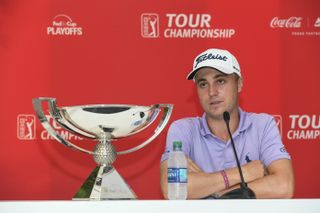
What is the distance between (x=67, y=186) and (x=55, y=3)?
36.8 inches

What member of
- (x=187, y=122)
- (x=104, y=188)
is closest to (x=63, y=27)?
(x=187, y=122)

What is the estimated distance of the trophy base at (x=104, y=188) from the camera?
1.73 meters

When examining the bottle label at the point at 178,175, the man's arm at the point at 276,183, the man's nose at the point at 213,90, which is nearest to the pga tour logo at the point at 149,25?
the man's nose at the point at 213,90

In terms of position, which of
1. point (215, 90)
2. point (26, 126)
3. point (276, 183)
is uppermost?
point (215, 90)

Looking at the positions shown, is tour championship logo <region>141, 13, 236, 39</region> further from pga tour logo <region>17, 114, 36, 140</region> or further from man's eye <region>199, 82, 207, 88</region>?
pga tour logo <region>17, 114, 36, 140</region>

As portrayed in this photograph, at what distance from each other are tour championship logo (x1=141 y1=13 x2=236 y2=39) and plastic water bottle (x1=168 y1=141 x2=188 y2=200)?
1.24 m

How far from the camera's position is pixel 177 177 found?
63.1 inches

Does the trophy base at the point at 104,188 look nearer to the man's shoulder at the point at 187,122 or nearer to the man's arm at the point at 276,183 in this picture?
the man's arm at the point at 276,183

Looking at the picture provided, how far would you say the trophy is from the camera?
174 cm

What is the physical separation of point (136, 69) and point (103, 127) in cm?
119

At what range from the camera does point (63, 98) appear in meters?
2.91

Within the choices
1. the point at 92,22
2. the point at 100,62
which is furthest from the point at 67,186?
the point at 92,22

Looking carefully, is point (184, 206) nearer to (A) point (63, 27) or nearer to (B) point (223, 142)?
(B) point (223, 142)

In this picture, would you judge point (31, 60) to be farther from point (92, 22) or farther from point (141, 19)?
point (141, 19)
